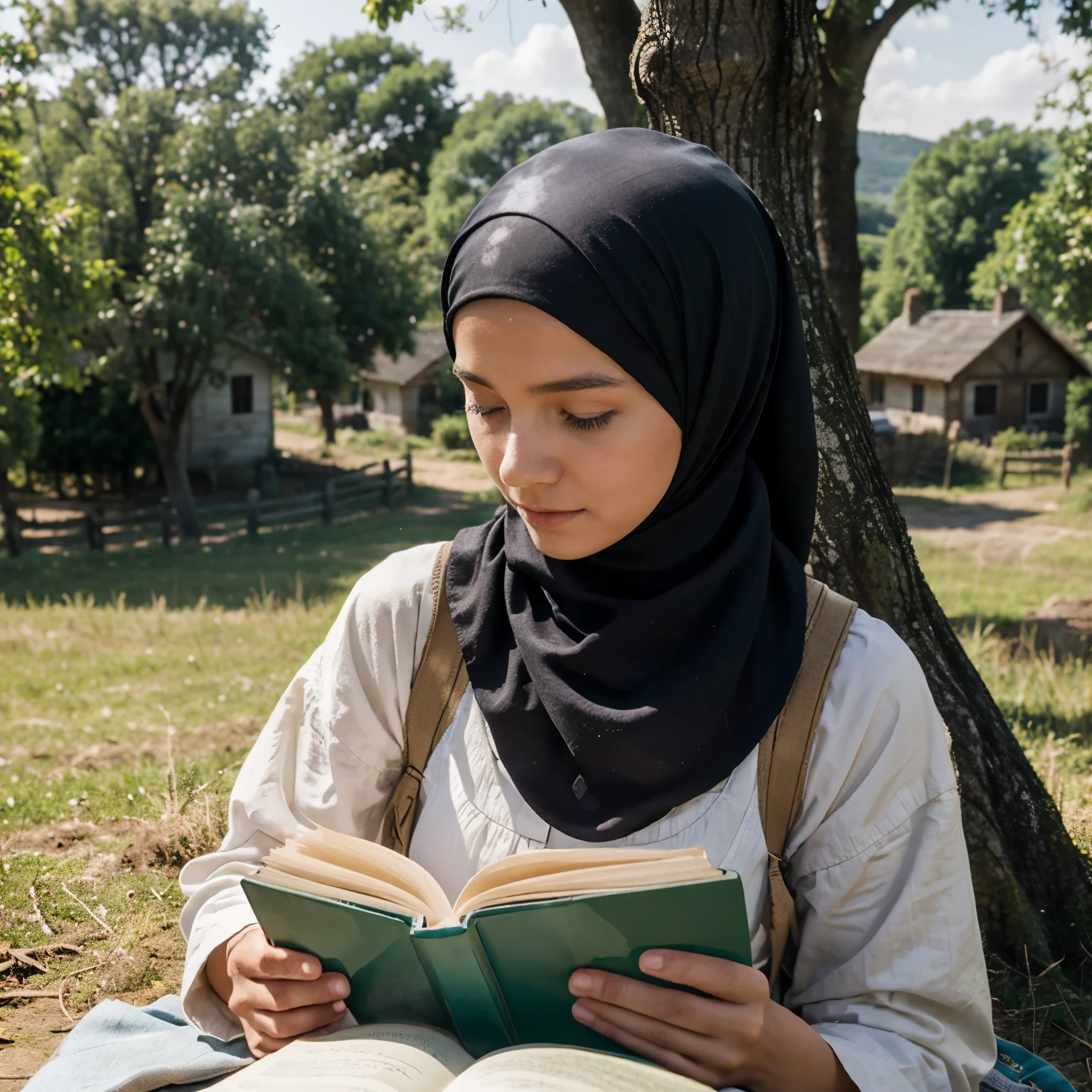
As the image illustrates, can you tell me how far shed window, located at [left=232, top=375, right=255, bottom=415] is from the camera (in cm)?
3088

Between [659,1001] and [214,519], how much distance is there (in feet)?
88.9

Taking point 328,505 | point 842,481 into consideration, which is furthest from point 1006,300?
point 842,481

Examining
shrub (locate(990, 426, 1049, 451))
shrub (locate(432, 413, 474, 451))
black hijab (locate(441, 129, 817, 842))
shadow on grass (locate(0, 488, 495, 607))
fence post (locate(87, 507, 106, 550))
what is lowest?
shadow on grass (locate(0, 488, 495, 607))

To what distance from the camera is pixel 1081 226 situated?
1892 centimetres

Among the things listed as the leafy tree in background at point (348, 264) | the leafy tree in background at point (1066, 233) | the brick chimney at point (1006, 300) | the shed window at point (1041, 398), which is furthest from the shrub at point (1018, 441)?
the leafy tree in background at point (348, 264)

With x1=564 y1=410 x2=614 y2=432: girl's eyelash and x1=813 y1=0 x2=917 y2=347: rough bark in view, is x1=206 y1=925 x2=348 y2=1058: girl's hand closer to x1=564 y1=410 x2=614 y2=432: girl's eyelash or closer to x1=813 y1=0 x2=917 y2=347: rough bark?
x1=564 y1=410 x2=614 y2=432: girl's eyelash

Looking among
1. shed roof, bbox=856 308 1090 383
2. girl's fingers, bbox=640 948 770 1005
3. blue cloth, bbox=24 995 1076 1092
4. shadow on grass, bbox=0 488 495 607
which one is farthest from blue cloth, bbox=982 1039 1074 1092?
shed roof, bbox=856 308 1090 383

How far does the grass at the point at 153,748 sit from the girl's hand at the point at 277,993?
104 cm

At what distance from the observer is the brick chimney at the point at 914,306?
39.5 meters

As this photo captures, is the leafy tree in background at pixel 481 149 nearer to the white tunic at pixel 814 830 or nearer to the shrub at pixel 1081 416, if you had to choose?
the shrub at pixel 1081 416

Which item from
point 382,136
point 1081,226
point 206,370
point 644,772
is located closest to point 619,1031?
point 644,772

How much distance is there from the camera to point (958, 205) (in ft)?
175

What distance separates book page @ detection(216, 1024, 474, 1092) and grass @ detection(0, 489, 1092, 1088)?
1.24 m

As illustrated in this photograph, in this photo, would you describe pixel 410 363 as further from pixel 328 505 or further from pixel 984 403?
pixel 984 403
